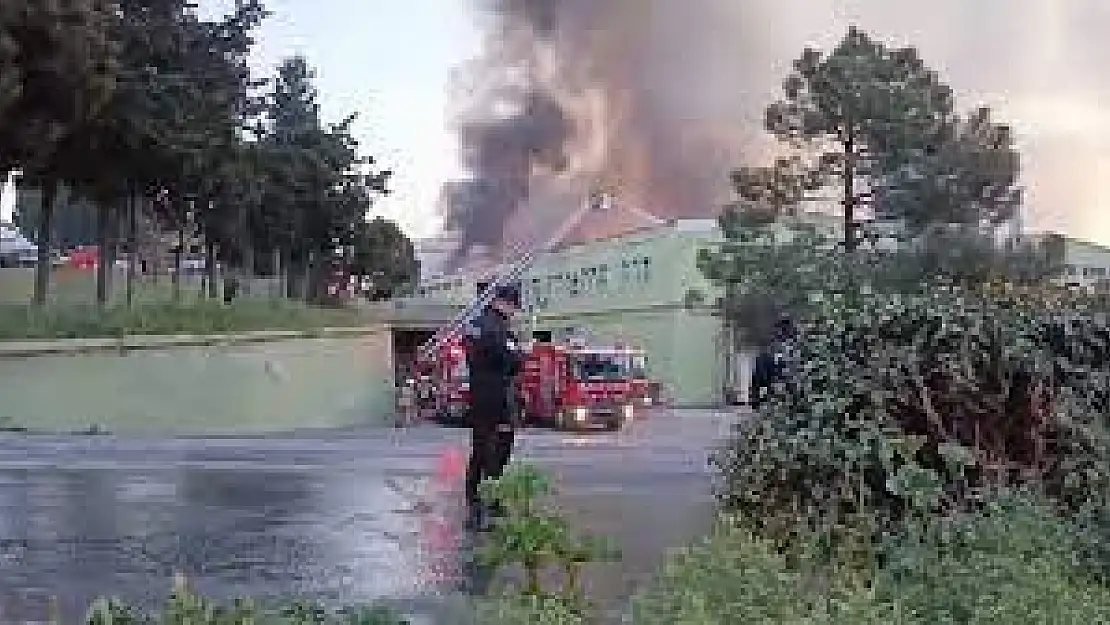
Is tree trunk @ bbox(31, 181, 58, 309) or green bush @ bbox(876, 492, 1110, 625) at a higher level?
tree trunk @ bbox(31, 181, 58, 309)

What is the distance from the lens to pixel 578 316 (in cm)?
7212

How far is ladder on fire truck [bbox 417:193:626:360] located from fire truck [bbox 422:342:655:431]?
1508 mm

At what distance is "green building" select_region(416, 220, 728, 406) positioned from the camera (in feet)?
201

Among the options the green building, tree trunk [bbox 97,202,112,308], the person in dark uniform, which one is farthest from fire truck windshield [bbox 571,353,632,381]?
the person in dark uniform

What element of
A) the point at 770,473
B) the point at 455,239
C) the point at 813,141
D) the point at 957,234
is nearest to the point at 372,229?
the point at 455,239

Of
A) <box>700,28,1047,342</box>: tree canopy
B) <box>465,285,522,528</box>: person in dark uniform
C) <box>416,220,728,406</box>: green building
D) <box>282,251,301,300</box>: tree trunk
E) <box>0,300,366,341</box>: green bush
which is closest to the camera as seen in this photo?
<box>465,285,522,528</box>: person in dark uniform

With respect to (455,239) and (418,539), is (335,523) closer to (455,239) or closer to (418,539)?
(418,539)

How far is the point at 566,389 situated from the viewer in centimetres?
3319

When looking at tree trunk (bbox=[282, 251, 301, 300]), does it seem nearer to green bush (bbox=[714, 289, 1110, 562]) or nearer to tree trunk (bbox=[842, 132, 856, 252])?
tree trunk (bbox=[842, 132, 856, 252])

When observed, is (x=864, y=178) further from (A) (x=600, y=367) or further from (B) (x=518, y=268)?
(A) (x=600, y=367)

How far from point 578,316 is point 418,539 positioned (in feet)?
207

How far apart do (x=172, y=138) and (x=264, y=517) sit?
17937mm

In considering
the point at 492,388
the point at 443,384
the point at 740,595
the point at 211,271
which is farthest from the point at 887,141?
the point at 740,595

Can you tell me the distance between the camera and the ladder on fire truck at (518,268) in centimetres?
3709
